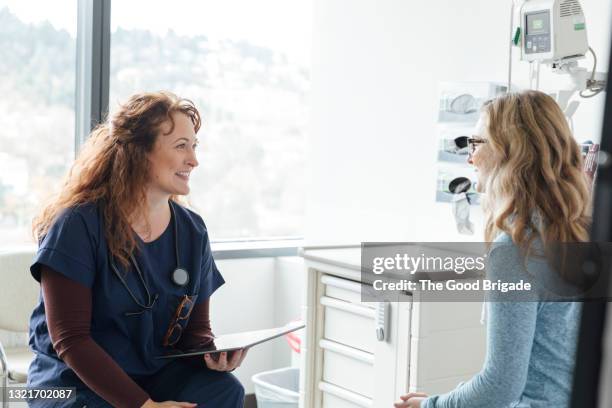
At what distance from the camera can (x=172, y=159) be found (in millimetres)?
1891

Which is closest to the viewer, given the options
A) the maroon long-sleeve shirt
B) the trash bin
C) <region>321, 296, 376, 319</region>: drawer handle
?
the maroon long-sleeve shirt

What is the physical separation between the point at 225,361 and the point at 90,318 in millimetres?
327

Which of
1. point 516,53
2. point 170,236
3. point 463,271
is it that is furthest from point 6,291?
point 516,53

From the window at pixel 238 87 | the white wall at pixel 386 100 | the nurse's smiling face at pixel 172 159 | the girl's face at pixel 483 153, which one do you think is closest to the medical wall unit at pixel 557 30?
the white wall at pixel 386 100

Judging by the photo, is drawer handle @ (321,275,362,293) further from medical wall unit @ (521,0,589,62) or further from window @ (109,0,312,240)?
window @ (109,0,312,240)

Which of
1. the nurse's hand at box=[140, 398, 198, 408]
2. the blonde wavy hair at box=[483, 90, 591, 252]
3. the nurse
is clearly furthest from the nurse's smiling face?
the blonde wavy hair at box=[483, 90, 591, 252]

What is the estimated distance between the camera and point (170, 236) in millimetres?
1875

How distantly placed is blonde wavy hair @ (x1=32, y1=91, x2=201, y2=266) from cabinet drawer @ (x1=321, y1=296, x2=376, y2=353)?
80 centimetres

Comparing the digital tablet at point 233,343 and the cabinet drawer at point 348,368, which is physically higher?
the digital tablet at point 233,343

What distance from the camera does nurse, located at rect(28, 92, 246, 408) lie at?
1665mm

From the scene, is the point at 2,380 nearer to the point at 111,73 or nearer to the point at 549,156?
the point at 111,73

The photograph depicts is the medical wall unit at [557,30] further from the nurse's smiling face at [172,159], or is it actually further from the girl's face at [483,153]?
the nurse's smiling face at [172,159]

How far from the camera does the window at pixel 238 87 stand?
3.30 m

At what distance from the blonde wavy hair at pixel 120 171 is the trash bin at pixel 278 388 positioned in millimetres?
1260
